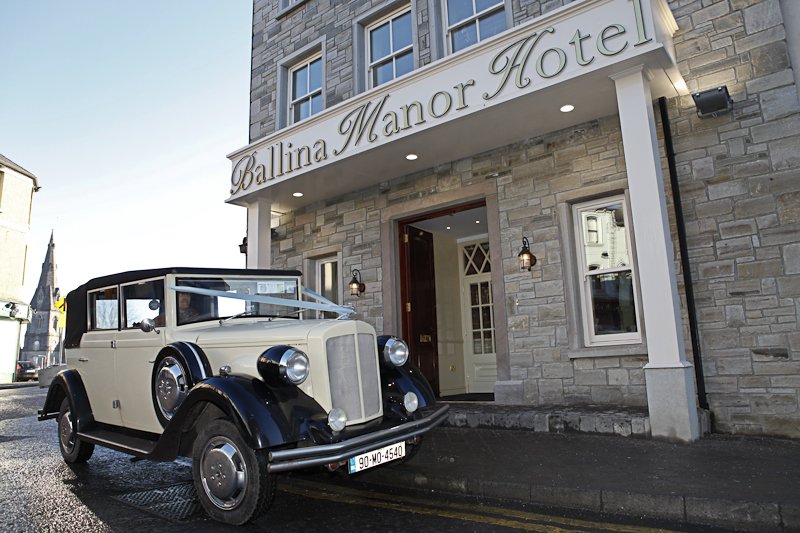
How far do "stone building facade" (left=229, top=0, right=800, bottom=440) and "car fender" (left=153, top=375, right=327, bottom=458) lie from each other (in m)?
3.67

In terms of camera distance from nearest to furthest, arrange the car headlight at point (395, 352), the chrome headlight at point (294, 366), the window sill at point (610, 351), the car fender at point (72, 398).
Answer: the chrome headlight at point (294, 366) → the car headlight at point (395, 352) → the car fender at point (72, 398) → the window sill at point (610, 351)

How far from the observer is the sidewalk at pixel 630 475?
10.4 feet

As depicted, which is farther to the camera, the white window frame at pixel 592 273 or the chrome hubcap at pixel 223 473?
the white window frame at pixel 592 273

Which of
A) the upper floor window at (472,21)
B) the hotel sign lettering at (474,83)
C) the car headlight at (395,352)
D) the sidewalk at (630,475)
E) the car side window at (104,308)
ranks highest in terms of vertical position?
the upper floor window at (472,21)

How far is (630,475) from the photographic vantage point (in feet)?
12.6

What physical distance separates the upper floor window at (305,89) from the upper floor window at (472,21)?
3013 mm

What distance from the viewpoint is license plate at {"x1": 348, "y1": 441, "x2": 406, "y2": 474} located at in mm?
3338

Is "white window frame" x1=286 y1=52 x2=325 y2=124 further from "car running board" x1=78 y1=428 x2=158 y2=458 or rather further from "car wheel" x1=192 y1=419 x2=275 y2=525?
"car wheel" x1=192 y1=419 x2=275 y2=525

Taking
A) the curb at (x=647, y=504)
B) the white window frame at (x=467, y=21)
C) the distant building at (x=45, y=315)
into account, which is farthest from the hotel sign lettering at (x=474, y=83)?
the distant building at (x=45, y=315)

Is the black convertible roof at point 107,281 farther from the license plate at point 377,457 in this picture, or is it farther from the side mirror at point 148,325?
the license plate at point 377,457

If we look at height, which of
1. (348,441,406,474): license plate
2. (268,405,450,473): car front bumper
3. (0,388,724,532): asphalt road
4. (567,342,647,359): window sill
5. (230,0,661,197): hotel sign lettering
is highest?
(230,0,661,197): hotel sign lettering

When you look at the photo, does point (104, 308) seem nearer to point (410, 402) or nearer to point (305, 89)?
point (410, 402)

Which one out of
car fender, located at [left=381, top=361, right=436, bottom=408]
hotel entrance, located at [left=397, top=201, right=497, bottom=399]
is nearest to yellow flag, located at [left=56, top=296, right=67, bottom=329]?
car fender, located at [left=381, top=361, right=436, bottom=408]

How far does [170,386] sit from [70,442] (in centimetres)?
225
